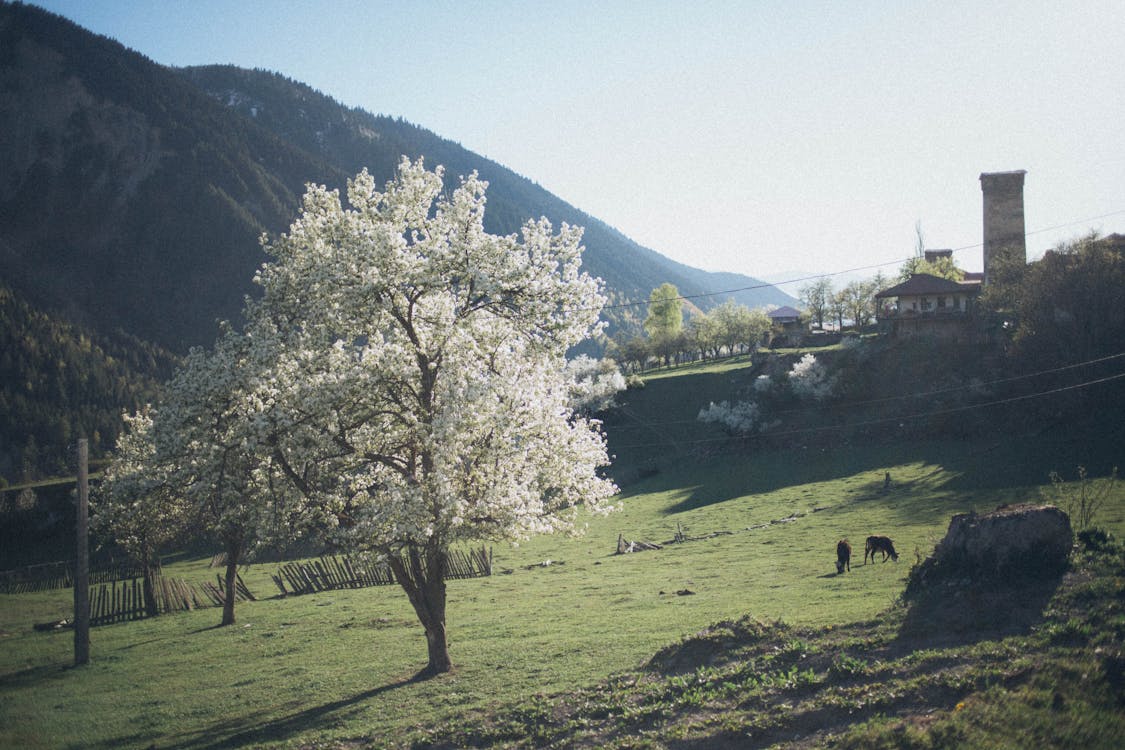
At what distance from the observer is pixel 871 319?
12800 cm

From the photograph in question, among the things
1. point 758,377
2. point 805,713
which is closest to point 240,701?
point 805,713

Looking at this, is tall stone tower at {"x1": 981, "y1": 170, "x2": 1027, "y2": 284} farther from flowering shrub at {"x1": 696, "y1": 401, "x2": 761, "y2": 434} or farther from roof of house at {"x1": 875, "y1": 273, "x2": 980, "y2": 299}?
flowering shrub at {"x1": 696, "y1": 401, "x2": 761, "y2": 434}

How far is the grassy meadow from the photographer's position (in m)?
18.5

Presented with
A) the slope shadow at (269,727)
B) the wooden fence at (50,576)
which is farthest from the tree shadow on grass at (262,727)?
the wooden fence at (50,576)

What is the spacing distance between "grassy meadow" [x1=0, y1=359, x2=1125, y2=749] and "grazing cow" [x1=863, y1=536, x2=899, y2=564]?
841 mm

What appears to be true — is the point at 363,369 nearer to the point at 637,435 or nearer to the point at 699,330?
the point at 637,435

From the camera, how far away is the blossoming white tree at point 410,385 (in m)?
17.5

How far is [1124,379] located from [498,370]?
2334 inches

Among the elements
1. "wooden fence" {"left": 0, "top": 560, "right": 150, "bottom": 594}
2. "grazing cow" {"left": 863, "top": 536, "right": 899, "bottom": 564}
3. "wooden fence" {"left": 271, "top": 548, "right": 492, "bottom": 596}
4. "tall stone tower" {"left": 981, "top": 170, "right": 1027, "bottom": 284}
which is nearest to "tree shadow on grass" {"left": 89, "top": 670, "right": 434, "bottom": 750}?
"grazing cow" {"left": 863, "top": 536, "right": 899, "bottom": 564}

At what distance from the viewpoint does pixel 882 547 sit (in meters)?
29.0

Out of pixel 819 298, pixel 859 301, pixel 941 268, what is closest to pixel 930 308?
pixel 941 268

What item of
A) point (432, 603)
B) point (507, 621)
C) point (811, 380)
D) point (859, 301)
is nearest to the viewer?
point (432, 603)

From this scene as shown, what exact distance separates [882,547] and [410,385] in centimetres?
2180

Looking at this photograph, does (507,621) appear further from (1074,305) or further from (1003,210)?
(1003,210)
